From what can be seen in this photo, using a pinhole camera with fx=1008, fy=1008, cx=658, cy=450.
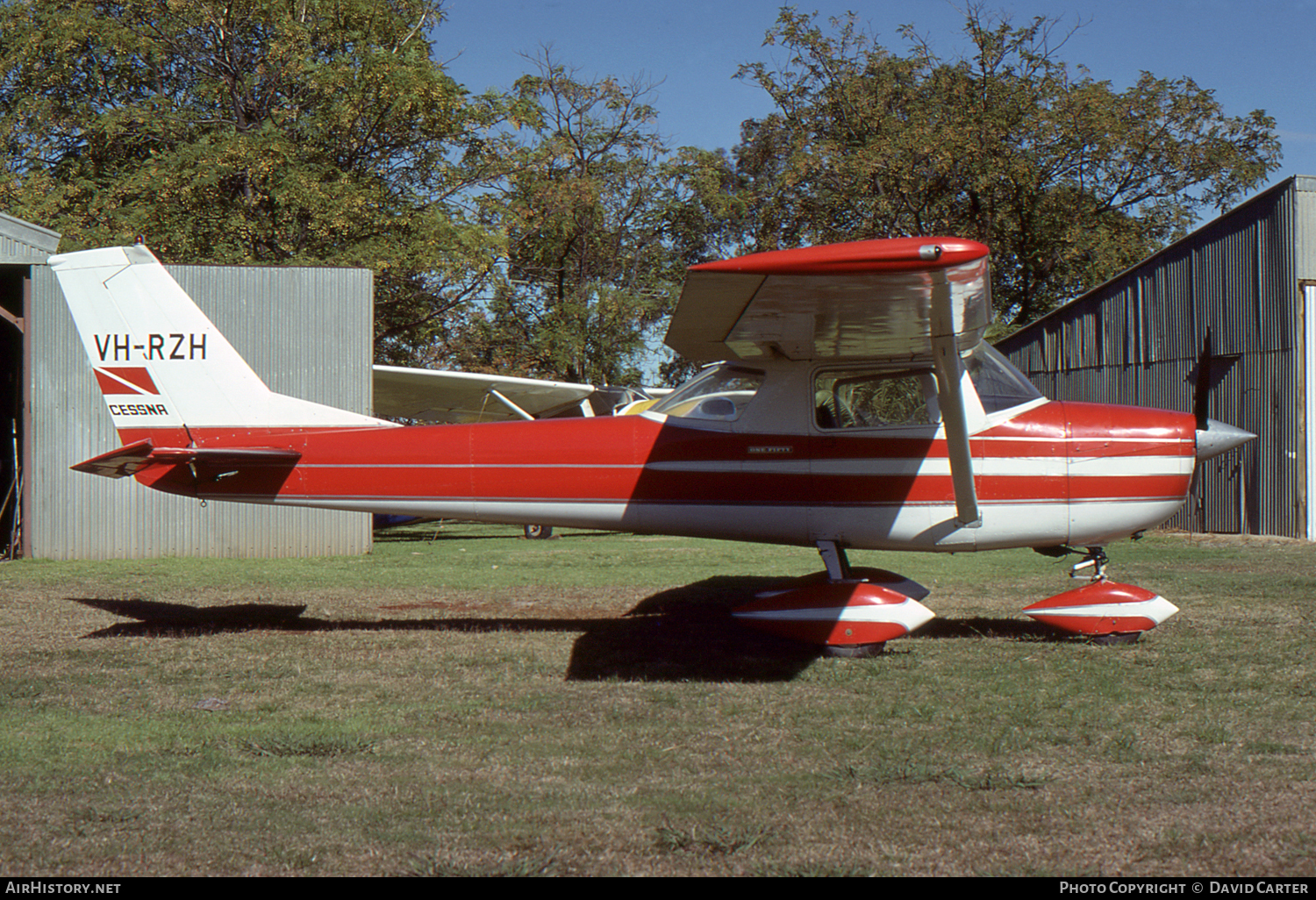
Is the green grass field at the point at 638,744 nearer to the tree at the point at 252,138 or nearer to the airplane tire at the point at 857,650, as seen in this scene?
the airplane tire at the point at 857,650

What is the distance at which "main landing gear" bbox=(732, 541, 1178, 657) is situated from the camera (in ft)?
20.7

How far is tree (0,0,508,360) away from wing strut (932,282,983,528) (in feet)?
67.2

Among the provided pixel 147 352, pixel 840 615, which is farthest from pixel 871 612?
pixel 147 352

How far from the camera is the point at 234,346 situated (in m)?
14.1

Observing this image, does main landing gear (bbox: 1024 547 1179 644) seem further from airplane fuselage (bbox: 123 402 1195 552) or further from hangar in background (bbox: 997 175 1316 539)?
hangar in background (bbox: 997 175 1316 539)

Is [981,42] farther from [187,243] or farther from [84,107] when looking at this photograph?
[84,107]

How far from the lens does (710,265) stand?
4.71m

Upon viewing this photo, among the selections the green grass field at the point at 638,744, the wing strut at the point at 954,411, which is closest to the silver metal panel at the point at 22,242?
the green grass field at the point at 638,744

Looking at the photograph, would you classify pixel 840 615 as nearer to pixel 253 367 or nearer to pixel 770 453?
pixel 770 453

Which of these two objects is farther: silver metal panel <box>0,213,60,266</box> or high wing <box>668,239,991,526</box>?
silver metal panel <box>0,213,60,266</box>

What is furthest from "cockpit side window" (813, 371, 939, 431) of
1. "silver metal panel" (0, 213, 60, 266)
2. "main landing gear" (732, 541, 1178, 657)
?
"silver metal panel" (0, 213, 60, 266)

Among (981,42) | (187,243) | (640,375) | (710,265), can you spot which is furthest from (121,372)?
(981,42)

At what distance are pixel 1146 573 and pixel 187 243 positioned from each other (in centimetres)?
2220

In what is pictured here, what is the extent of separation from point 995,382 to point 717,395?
193cm
